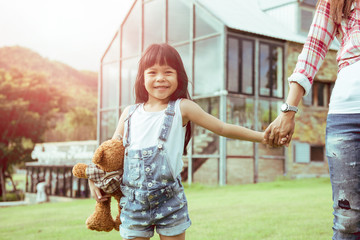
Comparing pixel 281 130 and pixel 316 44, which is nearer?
pixel 316 44

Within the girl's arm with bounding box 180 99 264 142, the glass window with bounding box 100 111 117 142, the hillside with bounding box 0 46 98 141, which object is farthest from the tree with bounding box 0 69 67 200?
the girl's arm with bounding box 180 99 264 142

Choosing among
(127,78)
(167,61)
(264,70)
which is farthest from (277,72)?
(167,61)

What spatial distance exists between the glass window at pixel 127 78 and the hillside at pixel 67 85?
15.4m

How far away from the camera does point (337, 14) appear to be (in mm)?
2135

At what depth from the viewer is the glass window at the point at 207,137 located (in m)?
16.2

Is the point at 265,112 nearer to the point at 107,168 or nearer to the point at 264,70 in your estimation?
the point at 264,70

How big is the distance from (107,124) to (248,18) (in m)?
7.45

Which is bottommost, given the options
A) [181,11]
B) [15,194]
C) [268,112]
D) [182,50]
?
[15,194]

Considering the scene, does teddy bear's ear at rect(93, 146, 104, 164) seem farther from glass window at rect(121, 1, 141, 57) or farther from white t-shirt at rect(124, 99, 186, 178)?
glass window at rect(121, 1, 141, 57)

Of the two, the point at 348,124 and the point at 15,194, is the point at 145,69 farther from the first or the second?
the point at 15,194

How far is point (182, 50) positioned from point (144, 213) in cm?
1563

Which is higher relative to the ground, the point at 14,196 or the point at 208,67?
the point at 208,67

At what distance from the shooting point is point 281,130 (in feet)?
8.13

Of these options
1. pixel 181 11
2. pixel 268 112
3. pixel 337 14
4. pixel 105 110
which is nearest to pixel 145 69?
pixel 337 14
